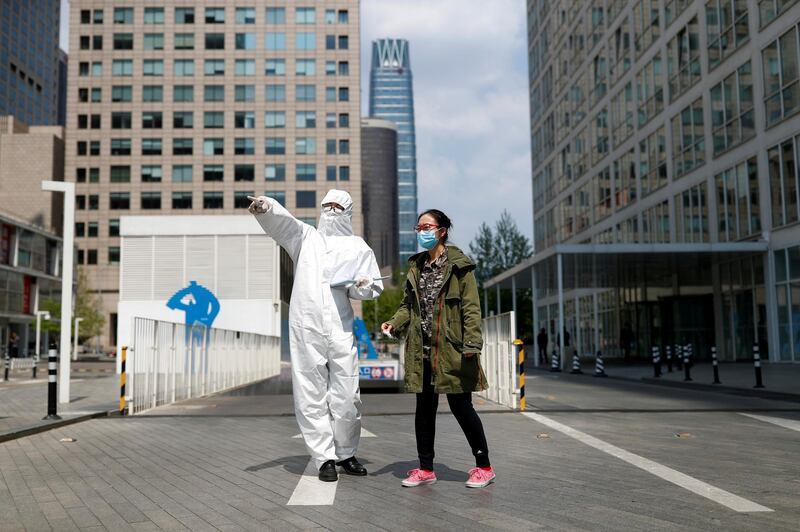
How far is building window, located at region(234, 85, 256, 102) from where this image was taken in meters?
73.1

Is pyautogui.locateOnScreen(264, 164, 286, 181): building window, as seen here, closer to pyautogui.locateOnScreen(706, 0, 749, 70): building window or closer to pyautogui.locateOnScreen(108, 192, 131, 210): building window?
pyautogui.locateOnScreen(108, 192, 131, 210): building window

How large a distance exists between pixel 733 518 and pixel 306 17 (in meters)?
75.0

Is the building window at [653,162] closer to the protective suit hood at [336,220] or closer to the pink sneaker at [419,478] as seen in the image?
the protective suit hood at [336,220]

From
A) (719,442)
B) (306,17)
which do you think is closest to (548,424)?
(719,442)

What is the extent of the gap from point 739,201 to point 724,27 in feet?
21.5

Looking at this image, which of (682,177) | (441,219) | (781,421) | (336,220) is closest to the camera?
(441,219)

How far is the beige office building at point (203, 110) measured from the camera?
234 feet

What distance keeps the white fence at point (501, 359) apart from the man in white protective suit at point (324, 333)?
19.9 feet

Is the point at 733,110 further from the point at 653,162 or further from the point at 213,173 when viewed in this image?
the point at 213,173

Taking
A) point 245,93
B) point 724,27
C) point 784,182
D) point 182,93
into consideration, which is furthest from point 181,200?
point 784,182

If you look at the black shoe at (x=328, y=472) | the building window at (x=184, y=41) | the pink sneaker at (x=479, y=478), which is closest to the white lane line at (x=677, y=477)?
the pink sneaker at (x=479, y=478)

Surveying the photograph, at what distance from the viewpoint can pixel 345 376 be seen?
5543mm

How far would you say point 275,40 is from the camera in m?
73.6

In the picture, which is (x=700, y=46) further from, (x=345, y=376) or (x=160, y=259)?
(x=345, y=376)
